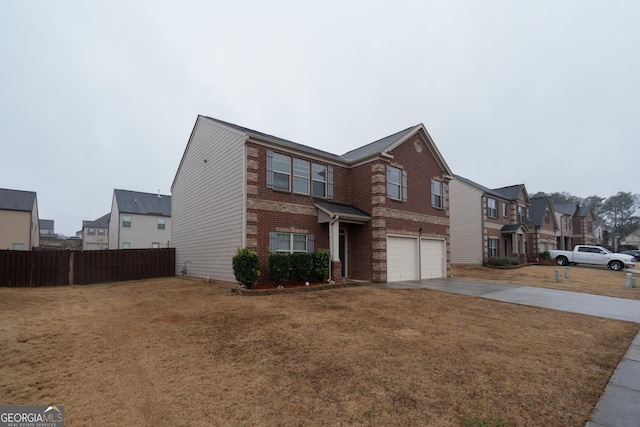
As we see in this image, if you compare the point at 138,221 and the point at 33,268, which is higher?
the point at 138,221

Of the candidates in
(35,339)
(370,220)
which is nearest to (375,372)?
(35,339)

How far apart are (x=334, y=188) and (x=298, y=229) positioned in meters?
3.24

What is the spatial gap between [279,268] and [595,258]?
91.7 ft

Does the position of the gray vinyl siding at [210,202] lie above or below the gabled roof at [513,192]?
below

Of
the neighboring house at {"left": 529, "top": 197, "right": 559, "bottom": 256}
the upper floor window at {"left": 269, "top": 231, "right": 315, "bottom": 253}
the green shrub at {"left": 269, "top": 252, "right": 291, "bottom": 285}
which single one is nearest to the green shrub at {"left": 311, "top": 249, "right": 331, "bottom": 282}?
the upper floor window at {"left": 269, "top": 231, "right": 315, "bottom": 253}

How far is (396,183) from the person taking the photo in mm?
16500

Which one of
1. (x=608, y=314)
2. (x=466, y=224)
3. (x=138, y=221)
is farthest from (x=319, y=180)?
(x=138, y=221)

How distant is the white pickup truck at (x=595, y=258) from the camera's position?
23812mm

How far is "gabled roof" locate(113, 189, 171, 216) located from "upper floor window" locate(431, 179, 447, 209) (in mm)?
31717

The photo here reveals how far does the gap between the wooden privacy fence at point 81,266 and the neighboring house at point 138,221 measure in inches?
709

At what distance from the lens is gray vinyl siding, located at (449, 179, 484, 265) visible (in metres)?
26.3

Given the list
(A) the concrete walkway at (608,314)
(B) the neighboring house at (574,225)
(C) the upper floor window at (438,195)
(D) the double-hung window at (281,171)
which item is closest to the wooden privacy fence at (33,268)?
(D) the double-hung window at (281,171)

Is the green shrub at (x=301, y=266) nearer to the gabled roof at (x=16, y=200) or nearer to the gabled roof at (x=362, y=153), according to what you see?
the gabled roof at (x=362, y=153)

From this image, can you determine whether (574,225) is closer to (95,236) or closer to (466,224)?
(466,224)
